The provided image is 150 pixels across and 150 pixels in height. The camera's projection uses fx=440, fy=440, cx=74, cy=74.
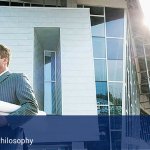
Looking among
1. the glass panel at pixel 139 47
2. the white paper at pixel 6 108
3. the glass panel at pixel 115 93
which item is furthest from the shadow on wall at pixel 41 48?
the white paper at pixel 6 108

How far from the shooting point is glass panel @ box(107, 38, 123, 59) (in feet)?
62.3

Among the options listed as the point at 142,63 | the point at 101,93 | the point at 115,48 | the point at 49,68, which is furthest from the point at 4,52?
the point at 142,63

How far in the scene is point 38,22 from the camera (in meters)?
18.1

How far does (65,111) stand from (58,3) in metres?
5.37

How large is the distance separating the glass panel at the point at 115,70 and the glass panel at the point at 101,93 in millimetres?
545

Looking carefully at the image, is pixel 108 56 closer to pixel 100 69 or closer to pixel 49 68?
pixel 100 69

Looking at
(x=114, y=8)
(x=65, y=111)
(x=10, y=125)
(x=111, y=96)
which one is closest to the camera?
(x=10, y=125)

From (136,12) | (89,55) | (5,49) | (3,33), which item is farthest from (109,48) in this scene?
(5,49)

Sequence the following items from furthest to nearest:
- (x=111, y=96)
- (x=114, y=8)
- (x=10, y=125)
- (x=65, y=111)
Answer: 1. (x=114, y=8)
2. (x=111, y=96)
3. (x=65, y=111)
4. (x=10, y=125)

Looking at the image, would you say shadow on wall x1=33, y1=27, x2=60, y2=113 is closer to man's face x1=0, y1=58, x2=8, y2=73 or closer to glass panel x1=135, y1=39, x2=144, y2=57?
glass panel x1=135, y1=39, x2=144, y2=57

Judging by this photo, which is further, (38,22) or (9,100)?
(38,22)

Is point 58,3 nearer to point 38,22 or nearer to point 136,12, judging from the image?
point 38,22

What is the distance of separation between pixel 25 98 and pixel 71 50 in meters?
15.7

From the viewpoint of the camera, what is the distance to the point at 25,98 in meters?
2.13
